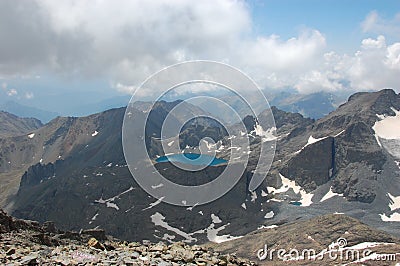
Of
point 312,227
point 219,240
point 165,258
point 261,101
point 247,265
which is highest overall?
point 261,101

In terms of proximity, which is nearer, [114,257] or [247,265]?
[114,257]

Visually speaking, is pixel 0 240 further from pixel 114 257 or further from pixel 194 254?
pixel 194 254

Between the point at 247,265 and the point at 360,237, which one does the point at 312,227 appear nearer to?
the point at 360,237

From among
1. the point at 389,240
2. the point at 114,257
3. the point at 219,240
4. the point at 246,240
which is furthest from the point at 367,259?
the point at 219,240

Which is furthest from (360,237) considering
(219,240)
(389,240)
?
(219,240)

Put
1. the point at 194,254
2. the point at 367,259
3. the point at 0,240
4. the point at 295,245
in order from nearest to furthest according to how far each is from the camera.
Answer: the point at 194,254 → the point at 0,240 → the point at 367,259 → the point at 295,245

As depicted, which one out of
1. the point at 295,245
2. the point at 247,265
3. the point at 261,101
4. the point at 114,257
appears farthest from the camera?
the point at 295,245

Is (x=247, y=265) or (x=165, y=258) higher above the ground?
(x=165, y=258)

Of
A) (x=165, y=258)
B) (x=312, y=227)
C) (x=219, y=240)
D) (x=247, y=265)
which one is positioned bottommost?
(x=219, y=240)

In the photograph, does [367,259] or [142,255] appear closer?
[142,255]
